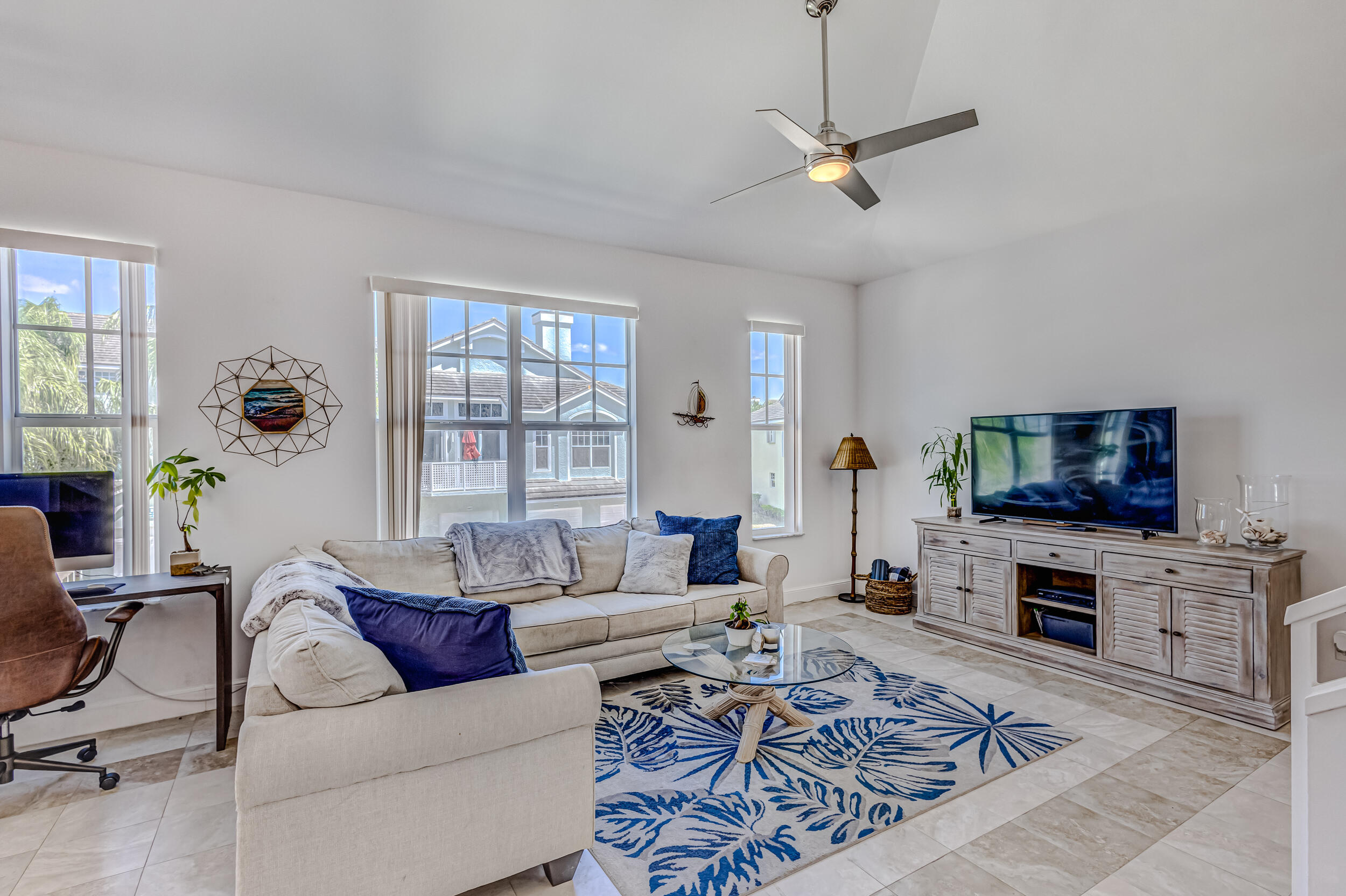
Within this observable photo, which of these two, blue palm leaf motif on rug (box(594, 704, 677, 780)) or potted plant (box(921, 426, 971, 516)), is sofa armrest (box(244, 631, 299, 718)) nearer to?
blue palm leaf motif on rug (box(594, 704, 677, 780))

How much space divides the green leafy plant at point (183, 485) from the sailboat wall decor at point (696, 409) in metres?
3.01

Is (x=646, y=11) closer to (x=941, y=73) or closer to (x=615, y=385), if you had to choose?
(x=941, y=73)

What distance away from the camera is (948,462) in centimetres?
507

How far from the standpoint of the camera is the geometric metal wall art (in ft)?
11.2

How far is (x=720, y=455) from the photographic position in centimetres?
510

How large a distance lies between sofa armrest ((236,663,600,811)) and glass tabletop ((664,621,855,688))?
31.5 inches

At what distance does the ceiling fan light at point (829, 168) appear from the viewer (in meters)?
2.51

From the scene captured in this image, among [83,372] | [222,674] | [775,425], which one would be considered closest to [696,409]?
[775,425]

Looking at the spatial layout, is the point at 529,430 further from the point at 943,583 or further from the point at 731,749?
the point at 943,583

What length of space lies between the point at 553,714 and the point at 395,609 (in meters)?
0.59

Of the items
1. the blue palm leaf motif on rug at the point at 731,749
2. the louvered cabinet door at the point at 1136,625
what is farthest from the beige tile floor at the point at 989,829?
the blue palm leaf motif on rug at the point at 731,749

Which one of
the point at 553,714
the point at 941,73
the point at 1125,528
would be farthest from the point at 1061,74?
the point at 553,714

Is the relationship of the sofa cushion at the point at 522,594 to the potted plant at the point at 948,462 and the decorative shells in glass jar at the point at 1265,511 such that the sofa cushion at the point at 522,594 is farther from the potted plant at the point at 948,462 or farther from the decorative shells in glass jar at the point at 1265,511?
the decorative shells in glass jar at the point at 1265,511

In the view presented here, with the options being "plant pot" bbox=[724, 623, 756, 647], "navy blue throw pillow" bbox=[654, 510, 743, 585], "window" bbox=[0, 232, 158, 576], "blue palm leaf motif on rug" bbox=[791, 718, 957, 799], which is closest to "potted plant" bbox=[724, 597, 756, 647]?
"plant pot" bbox=[724, 623, 756, 647]
